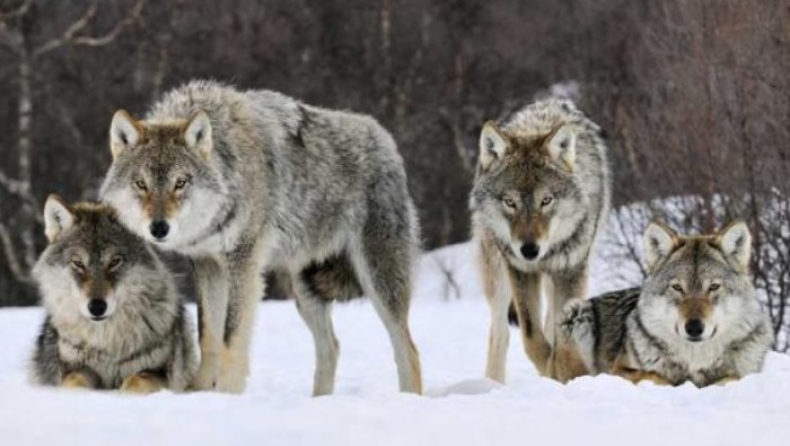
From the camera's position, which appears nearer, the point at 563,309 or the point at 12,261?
the point at 563,309

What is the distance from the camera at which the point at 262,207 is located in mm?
7703

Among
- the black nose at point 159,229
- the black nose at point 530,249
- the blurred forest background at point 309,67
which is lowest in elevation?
the black nose at point 159,229

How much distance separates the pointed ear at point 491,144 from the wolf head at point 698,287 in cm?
108

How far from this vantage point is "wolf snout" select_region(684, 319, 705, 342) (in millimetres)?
6910

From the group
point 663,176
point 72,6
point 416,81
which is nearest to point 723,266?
point 663,176

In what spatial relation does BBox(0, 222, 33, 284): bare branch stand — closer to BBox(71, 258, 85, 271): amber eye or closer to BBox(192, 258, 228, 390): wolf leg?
BBox(192, 258, 228, 390): wolf leg

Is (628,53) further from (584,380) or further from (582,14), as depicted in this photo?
(584,380)

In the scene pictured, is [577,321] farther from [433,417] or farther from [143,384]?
A: [433,417]

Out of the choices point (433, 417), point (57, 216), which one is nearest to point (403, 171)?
point (57, 216)

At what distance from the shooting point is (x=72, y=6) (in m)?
25.0

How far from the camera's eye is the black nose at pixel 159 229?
23.1ft

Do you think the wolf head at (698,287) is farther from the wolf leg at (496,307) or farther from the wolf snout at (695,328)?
the wolf leg at (496,307)

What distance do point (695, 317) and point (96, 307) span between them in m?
2.66

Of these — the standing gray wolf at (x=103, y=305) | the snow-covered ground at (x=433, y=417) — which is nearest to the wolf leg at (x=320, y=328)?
the snow-covered ground at (x=433, y=417)
